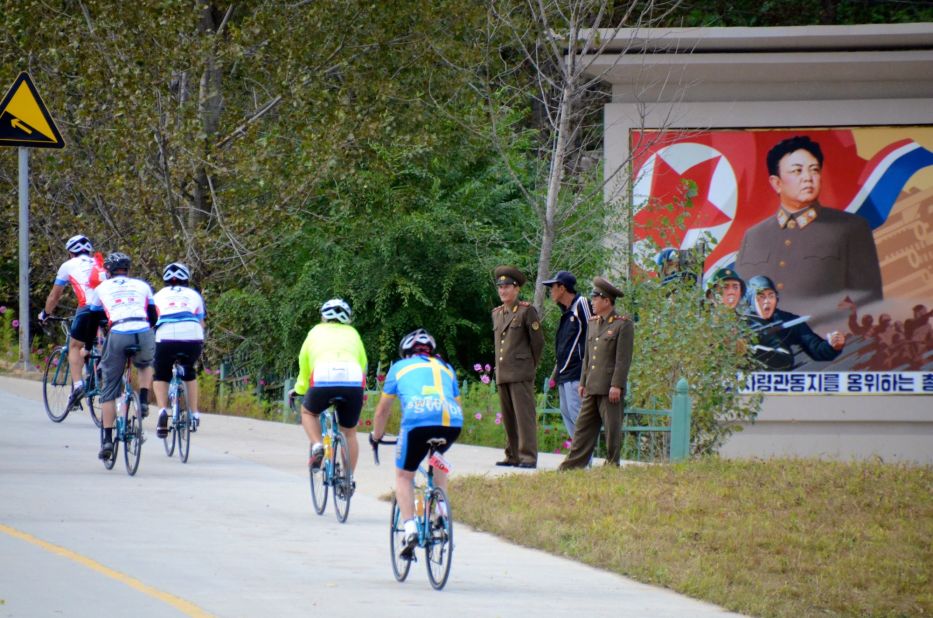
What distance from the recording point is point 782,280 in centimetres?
2117

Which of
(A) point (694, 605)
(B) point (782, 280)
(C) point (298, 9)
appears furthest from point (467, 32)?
(A) point (694, 605)

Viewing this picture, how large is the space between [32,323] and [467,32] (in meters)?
10.0

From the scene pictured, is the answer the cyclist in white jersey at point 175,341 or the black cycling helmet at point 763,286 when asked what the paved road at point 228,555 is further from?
the black cycling helmet at point 763,286

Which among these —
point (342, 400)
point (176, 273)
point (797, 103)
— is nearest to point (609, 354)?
point (342, 400)

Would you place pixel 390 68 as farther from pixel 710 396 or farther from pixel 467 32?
pixel 710 396

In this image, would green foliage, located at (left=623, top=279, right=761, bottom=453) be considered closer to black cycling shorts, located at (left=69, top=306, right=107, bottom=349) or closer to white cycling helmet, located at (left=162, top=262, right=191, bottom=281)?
white cycling helmet, located at (left=162, top=262, right=191, bottom=281)

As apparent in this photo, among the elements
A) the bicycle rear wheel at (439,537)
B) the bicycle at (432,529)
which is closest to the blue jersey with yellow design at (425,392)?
the bicycle at (432,529)

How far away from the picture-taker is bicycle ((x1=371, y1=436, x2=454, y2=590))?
30.5ft

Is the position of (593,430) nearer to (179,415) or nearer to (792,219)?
(179,415)

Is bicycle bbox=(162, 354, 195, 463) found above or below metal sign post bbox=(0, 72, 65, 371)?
below

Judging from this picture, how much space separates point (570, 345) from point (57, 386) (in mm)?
6240

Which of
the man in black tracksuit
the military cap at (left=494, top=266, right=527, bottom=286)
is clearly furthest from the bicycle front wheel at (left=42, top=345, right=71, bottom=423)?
the man in black tracksuit

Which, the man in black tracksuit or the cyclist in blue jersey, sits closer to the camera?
the cyclist in blue jersey

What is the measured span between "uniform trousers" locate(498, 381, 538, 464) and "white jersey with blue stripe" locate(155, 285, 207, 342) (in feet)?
10.2
